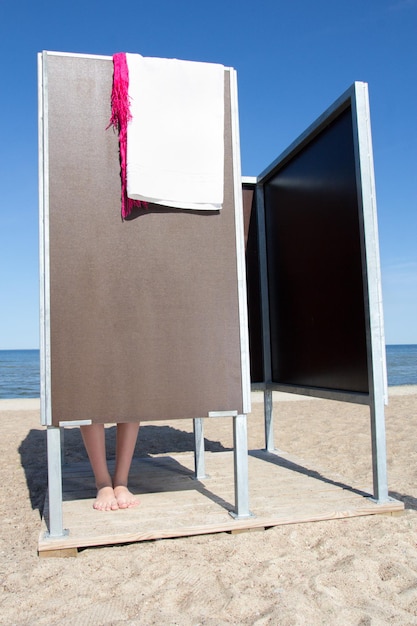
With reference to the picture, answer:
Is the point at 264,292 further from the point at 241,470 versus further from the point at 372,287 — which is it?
the point at 241,470

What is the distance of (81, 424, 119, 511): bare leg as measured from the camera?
2.88 meters

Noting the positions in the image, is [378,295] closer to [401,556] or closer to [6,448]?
[401,556]

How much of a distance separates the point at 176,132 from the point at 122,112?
0.28 meters

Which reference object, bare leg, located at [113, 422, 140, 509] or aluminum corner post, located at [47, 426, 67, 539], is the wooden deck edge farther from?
bare leg, located at [113, 422, 140, 509]

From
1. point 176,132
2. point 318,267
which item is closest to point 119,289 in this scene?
point 176,132

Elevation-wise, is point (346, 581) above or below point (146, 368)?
below

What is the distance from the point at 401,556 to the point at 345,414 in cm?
562

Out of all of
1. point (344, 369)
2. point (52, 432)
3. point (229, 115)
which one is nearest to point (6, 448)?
point (52, 432)

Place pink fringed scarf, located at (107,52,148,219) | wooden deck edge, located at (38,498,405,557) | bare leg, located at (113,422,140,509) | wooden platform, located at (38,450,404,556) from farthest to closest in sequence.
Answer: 1. bare leg, located at (113,422,140,509)
2. pink fringed scarf, located at (107,52,148,219)
3. wooden platform, located at (38,450,404,556)
4. wooden deck edge, located at (38,498,405,557)

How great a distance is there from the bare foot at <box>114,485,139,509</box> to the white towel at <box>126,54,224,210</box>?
150 cm

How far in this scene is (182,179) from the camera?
2783 millimetres

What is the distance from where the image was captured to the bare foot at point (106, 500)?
2863 mm

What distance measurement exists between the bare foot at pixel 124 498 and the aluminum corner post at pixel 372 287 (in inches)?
49.7

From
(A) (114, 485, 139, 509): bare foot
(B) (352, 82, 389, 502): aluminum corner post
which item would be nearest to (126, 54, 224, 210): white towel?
(B) (352, 82, 389, 502): aluminum corner post
